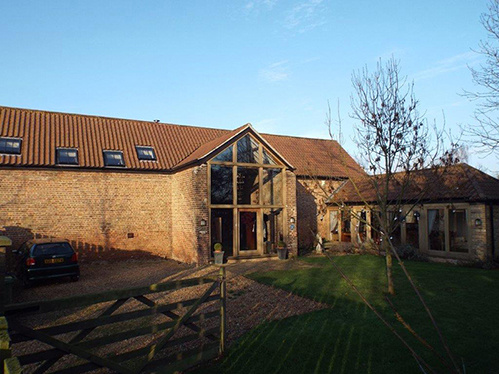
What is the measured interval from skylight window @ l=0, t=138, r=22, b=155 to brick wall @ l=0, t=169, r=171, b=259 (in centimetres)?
98

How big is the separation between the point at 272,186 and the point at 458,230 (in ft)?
27.5

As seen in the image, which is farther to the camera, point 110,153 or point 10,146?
point 110,153

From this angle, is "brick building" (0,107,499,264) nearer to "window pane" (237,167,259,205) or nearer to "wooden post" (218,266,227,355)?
"window pane" (237,167,259,205)

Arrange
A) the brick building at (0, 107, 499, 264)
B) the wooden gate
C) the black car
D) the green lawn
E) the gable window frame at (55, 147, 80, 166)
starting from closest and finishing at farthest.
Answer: the wooden gate → the green lawn → the black car → the brick building at (0, 107, 499, 264) → the gable window frame at (55, 147, 80, 166)

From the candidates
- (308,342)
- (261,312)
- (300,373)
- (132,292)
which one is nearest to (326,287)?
(261,312)

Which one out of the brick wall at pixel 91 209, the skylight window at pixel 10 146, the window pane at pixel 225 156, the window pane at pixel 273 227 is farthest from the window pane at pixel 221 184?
the skylight window at pixel 10 146

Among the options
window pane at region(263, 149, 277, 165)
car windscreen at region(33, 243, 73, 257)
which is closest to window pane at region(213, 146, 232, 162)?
window pane at region(263, 149, 277, 165)

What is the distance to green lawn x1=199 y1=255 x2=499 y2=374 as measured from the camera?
5508 millimetres

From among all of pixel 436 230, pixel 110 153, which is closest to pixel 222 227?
pixel 110 153

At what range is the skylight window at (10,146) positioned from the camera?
51.4 feet

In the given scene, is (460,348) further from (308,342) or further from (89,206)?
(89,206)

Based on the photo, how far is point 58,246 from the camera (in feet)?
39.9

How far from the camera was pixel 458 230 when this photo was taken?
15.1 m

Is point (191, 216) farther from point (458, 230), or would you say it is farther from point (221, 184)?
point (458, 230)
